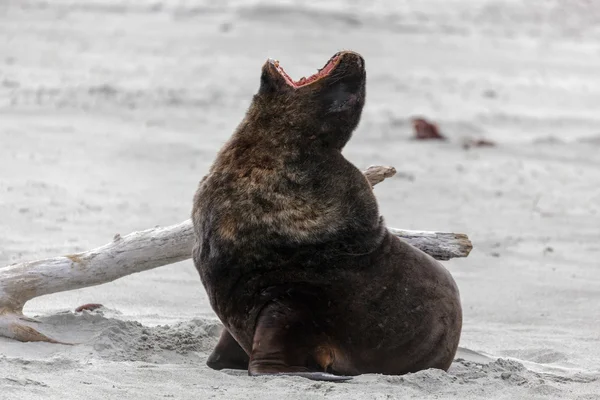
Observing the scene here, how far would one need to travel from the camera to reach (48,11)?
25.3 metres

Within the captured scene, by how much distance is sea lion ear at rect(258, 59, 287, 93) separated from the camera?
5.65m

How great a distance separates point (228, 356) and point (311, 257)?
2.36 ft

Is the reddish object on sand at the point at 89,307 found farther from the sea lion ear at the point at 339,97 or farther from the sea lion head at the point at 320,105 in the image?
the sea lion ear at the point at 339,97

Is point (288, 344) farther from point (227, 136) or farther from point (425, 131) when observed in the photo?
point (425, 131)

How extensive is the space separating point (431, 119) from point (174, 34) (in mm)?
7991

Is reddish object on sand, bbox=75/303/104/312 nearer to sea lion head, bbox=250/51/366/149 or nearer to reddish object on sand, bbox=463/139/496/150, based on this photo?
sea lion head, bbox=250/51/366/149

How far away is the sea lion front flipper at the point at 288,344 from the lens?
Result: 16.8ft

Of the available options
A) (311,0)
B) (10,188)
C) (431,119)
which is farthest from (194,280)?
(311,0)

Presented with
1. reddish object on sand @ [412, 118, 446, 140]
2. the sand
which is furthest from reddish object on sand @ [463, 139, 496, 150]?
reddish object on sand @ [412, 118, 446, 140]

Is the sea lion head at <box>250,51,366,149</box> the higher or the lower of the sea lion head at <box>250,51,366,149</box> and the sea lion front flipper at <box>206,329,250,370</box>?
the higher

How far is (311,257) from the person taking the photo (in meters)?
5.31

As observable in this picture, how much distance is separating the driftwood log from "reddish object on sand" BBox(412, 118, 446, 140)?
864 centimetres

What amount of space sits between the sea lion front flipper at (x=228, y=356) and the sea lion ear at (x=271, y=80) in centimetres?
117

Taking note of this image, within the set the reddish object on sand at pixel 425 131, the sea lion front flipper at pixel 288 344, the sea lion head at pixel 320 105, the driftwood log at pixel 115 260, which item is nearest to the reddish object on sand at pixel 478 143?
the reddish object on sand at pixel 425 131
